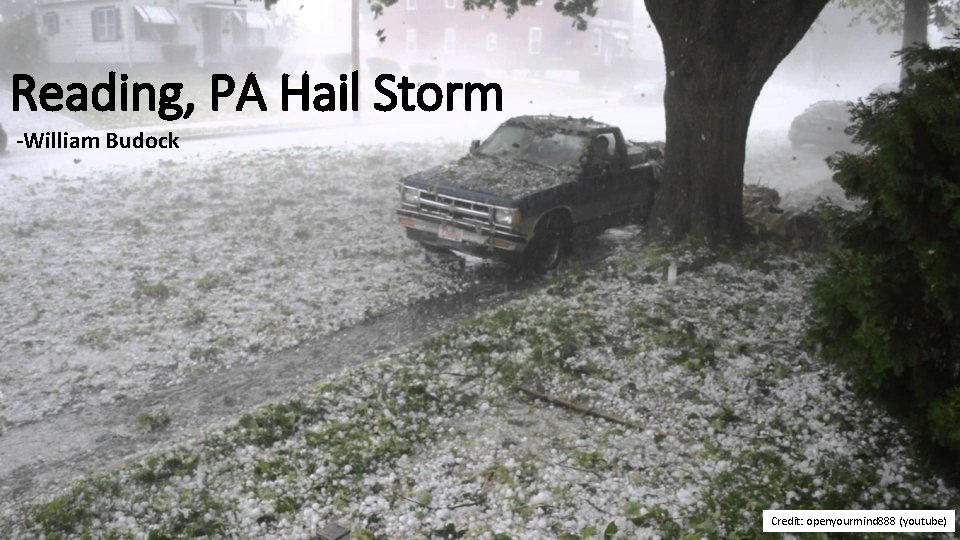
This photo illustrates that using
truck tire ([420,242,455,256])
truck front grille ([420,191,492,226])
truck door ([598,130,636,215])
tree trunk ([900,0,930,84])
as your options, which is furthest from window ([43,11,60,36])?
truck door ([598,130,636,215])

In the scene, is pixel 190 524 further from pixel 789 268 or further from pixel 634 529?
pixel 789 268

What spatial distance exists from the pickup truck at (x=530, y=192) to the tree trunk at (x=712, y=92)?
30.9 inches

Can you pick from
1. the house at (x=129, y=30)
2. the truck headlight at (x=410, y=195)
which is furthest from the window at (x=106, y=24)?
the truck headlight at (x=410, y=195)

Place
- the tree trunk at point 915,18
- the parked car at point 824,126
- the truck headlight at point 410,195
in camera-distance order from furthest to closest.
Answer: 1. the parked car at point 824,126
2. the tree trunk at point 915,18
3. the truck headlight at point 410,195

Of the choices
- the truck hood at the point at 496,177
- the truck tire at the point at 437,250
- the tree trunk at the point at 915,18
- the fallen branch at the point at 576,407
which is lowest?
the fallen branch at the point at 576,407

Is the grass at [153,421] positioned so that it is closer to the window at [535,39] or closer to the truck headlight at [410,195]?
the truck headlight at [410,195]

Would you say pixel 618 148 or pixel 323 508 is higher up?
pixel 618 148

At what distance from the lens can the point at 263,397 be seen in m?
6.41

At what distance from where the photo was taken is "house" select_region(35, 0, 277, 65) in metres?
36.4

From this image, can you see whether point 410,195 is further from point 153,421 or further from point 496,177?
point 153,421

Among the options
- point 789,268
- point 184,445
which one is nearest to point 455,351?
point 184,445

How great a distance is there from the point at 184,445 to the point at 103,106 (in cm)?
2611

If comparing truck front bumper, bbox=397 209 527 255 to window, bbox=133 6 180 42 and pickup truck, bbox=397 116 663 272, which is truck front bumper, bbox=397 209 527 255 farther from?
window, bbox=133 6 180 42

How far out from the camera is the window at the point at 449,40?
2207 inches
